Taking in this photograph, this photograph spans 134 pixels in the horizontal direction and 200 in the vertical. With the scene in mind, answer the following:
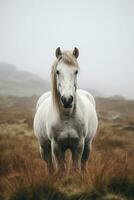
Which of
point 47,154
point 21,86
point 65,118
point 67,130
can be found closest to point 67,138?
point 67,130

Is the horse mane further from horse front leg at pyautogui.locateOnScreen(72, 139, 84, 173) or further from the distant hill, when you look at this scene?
the distant hill

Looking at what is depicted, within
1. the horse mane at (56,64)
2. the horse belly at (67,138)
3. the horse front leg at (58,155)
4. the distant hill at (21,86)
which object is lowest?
the distant hill at (21,86)

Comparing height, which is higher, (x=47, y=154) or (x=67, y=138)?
(x=67, y=138)

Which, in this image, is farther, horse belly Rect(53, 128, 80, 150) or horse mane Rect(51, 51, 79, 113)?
horse belly Rect(53, 128, 80, 150)

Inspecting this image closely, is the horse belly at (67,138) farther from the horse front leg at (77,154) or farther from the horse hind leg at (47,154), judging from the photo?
the horse hind leg at (47,154)

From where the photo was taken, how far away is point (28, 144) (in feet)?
32.8

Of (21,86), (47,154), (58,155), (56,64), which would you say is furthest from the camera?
(21,86)

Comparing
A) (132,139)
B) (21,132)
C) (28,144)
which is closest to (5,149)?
(28,144)

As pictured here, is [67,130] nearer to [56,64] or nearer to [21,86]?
[56,64]

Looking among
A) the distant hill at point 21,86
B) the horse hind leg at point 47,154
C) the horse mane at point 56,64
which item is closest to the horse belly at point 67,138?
the horse mane at point 56,64

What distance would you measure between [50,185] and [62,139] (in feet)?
3.81

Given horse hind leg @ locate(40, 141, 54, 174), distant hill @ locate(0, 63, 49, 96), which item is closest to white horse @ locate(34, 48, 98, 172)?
horse hind leg @ locate(40, 141, 54, 174)

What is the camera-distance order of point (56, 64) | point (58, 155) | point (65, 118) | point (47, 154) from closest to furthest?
point (56, 64)
point (65, 118)
point (58, 155)
point (47, 154)

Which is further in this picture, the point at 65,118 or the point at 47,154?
the point at 47,154
